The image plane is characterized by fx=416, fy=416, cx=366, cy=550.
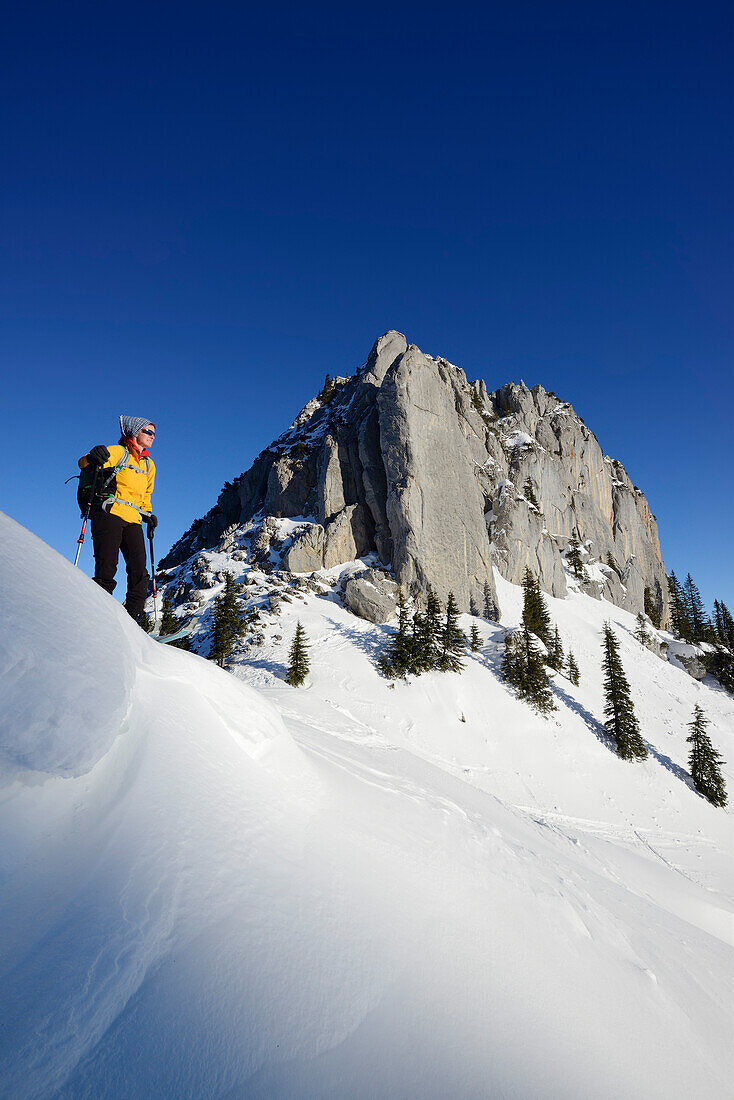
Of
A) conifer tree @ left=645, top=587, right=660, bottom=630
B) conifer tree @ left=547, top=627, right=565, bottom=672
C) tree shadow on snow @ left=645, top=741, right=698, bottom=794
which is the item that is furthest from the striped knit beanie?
conifer tree @ left=645, top=587, right=660, bottom=630

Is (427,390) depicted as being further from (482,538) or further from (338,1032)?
(338,1032)

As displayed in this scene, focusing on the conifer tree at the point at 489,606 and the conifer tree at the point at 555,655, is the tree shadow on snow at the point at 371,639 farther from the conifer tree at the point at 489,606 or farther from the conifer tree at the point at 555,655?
the conifer tree at the point at 489,606

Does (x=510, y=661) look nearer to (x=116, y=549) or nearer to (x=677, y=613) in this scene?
(x=116, y=549)

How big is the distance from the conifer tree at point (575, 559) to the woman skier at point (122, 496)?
62.6 metres

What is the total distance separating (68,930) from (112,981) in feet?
0.92

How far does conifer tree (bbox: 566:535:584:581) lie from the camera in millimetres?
60031

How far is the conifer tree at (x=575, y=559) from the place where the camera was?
60.0 metres

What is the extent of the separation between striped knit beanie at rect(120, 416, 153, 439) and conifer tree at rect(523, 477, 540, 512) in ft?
196

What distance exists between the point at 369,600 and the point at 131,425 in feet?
88.2

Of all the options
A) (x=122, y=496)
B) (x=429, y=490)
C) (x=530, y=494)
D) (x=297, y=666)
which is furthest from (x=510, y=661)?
(x=530, y=494)

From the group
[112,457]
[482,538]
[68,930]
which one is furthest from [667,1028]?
[482,538]

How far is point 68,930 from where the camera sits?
1.66 metres

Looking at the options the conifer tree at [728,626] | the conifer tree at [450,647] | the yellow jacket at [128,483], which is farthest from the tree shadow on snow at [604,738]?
the conifer tree at [728,626]

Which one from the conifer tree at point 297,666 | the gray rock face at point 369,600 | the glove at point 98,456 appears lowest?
the conifer tree at point 297,666
